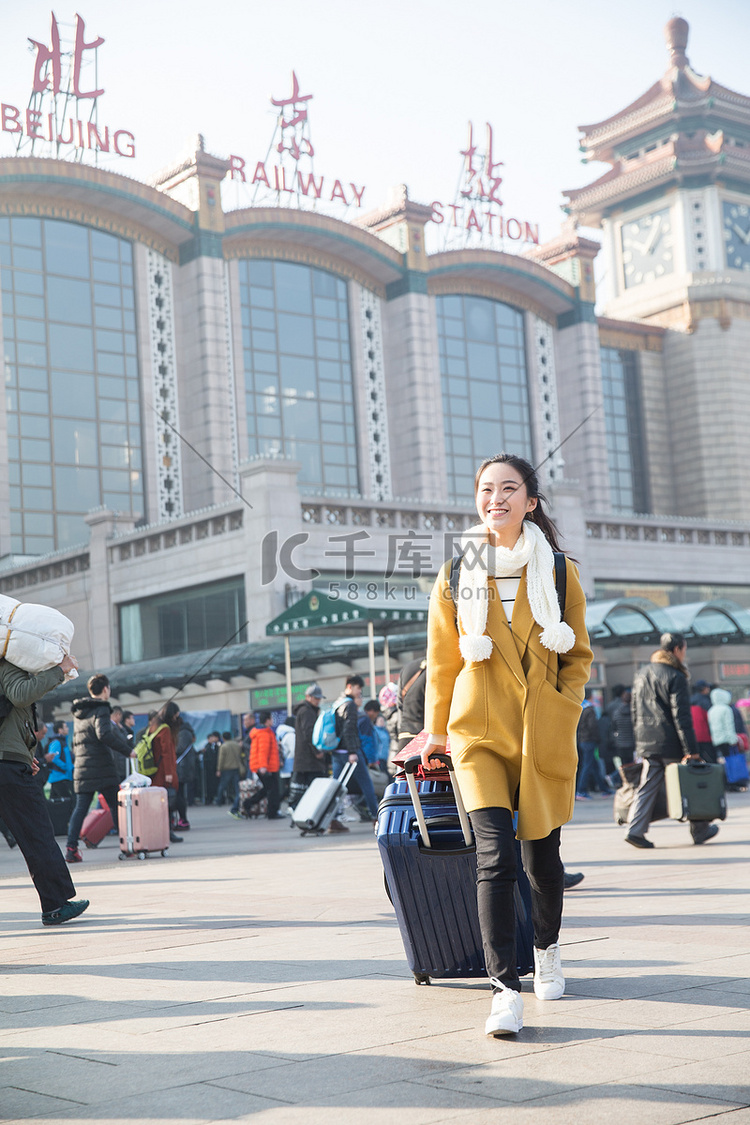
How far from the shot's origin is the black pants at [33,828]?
23.1ft

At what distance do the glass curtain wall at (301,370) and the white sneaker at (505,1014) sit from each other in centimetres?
3533

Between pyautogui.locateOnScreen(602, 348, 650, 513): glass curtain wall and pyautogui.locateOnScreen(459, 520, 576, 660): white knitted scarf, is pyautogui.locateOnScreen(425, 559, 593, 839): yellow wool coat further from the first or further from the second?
pyautogui.locateOnScreen(602, 348, 650, 513): glass curtain wall

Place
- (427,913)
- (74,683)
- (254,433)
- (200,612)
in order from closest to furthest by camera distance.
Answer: (427,913) < (74,683) < (200,612) < (254,433)

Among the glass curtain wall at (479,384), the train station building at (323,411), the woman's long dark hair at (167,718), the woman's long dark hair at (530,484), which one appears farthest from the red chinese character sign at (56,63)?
the woman's long dark hair at (530,484)

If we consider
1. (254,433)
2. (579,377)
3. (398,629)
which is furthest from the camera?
(579,377)

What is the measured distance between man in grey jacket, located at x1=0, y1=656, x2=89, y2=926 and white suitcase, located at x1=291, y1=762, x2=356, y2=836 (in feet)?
21.6

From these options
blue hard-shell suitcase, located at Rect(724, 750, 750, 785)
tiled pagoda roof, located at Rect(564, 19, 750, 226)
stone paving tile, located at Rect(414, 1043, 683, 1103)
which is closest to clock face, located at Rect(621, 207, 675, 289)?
tiled pagoda roof, located at Rect(564, 19, 750, 226)

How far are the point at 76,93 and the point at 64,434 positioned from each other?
35.4 feet

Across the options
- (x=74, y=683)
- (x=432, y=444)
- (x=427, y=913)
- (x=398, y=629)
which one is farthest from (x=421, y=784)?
(x=432, y=444)

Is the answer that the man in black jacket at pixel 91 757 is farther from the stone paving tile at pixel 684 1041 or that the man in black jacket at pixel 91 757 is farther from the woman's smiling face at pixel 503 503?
the stone paving tile at pixel 684 1041

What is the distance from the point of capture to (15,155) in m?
36.1

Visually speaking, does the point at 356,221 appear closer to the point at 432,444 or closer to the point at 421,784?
the point at 432,444

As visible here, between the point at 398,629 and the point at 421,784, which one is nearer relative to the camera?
the point at 421,784

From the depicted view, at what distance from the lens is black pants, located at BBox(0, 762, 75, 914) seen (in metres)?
7.04
